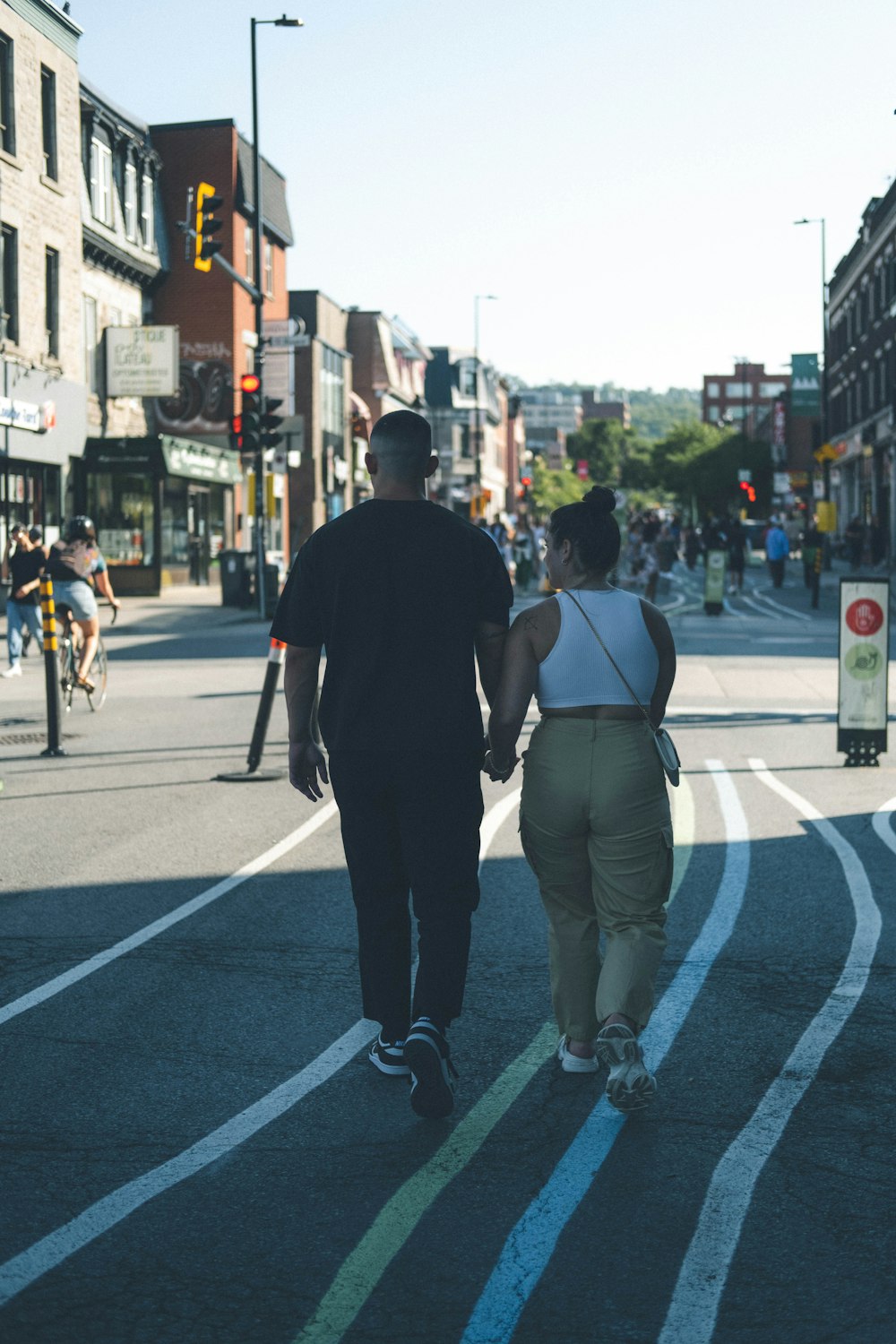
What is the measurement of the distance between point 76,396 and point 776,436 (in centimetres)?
7298

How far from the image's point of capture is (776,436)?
102 m

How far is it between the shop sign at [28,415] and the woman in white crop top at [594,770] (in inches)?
1079

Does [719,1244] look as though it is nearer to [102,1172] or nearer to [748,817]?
[102,1172]

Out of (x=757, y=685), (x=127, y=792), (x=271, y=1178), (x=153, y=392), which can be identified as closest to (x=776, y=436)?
(x=153, y=392)

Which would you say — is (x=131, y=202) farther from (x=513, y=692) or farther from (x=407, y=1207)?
(x=407, y=1207)

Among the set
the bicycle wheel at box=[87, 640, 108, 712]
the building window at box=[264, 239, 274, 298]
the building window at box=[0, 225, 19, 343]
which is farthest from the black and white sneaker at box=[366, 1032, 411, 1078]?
the building window at box=[264, 239, 274, 298]

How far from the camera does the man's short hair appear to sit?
192 inches

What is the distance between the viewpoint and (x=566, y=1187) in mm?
4223

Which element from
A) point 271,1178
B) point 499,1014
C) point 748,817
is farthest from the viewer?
point 748,817

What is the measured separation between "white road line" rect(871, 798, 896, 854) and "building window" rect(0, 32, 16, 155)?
85.6 ft

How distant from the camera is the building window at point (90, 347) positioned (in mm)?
37469

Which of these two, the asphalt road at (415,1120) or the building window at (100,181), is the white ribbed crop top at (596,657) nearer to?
the asphalt road at (415,1120)

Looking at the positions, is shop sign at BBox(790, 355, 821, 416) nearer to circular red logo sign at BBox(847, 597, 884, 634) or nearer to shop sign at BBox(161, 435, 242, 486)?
shop sign at BBox(161, 435, 242, 486)

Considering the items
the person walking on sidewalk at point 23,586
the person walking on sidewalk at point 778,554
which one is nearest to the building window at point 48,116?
the person walking on sidewalk at point 23,586
